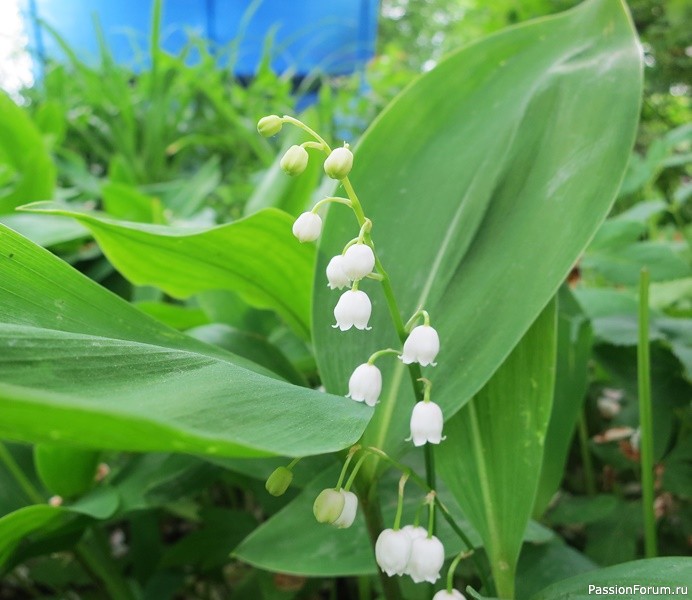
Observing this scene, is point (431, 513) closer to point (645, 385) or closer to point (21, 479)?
point (645, 385)

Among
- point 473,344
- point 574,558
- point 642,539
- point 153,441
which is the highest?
point 153,441

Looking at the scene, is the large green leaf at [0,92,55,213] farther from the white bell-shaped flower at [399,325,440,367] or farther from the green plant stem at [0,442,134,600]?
the white bell-shaped flower at [399,325,440,367]

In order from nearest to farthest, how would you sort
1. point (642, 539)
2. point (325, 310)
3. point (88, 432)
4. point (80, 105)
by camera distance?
point (88, 432) < point (325, 310) < point (642, 539) < point (80, 105)

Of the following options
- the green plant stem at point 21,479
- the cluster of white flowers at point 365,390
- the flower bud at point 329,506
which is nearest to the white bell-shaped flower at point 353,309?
the cluster of white flowers at point 365,390

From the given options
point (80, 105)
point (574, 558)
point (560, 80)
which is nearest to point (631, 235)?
point (560, 80)

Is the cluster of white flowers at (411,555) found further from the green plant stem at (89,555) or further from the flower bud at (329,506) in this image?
the green plant stem at (89,555)

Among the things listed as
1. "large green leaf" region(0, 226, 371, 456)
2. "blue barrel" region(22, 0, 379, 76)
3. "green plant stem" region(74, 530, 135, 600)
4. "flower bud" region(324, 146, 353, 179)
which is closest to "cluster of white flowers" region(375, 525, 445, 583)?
"large green leaf" region(0, 226, 371, 456)

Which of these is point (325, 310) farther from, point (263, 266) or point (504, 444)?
point (504, 444)

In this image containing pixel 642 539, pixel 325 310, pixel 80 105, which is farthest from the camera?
pixel 80 105
